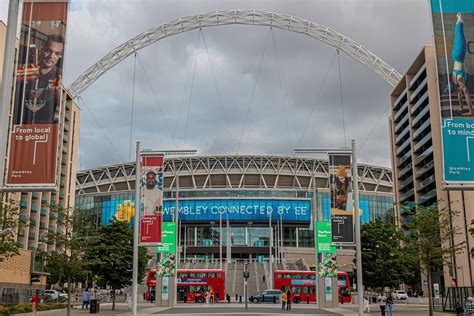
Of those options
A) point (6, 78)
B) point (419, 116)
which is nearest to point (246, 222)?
point (419, 116)

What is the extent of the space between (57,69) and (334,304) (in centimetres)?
4633

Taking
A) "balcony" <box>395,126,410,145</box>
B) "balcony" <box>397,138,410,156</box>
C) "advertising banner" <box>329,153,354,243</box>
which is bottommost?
"advertising banner" <box>329,153,354,243</box>

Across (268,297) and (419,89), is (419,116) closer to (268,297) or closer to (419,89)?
(419,89)

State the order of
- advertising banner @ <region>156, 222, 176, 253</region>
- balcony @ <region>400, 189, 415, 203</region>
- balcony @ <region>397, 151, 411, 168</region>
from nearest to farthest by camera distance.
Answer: advertising banner @ <region>156, 222, 176, 253</region> < balcony @ <region>400, 189, 415, 203</region> < balcony @ <region>397, 151, 411, 168</region>

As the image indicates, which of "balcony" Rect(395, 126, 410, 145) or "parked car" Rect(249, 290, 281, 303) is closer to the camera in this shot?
"parked car" Rect(249, 290, 281, 303)

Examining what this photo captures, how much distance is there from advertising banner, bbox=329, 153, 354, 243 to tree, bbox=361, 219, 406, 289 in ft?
51.2

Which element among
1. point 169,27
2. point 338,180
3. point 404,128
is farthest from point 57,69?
point 404,128

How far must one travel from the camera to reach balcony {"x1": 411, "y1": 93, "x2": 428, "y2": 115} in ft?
349

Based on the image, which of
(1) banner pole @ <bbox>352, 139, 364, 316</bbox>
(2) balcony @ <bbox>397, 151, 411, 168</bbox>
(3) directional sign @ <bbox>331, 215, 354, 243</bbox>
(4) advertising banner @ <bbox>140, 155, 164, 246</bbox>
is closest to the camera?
(1) banner pole @ <bbox>352, 139, 364, 316</bbox>

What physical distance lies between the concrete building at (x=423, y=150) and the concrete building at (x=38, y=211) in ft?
189

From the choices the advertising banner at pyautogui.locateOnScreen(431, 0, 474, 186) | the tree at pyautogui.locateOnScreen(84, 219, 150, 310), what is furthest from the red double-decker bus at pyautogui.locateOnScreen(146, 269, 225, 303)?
the advertising banner at pyautogui.locateOnScreen(431, 0, 474, 186)

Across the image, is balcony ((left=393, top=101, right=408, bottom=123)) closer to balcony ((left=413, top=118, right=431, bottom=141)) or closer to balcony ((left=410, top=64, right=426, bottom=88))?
balcony ((left=410, top=64, right=426, bottom=88))

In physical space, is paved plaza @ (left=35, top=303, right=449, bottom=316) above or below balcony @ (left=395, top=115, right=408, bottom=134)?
below

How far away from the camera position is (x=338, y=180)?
41406 mm
